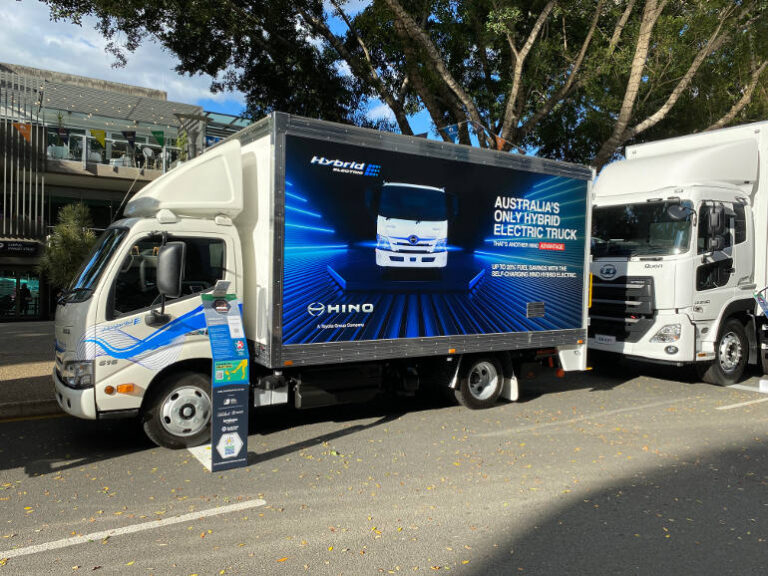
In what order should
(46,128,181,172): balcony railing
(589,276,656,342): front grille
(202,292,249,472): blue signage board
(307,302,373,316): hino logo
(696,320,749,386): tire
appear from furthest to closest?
(46,128,181,172): balcony railing, (696,320,749,386): tire, (589,276,656,342): front grille, (307,302,373,316): hino logo, (202,292,249,472): blue signage board

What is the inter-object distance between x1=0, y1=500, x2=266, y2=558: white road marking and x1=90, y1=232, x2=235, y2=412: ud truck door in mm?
1623

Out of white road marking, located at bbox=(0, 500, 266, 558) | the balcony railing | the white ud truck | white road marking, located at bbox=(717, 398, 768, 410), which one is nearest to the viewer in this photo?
white road marking, located at bbox=(0, 500, 266, 558)

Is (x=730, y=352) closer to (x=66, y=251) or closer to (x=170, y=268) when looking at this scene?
(x=170, y=268)

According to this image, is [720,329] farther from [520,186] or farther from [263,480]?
[263,480]

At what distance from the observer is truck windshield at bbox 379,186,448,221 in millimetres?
6395

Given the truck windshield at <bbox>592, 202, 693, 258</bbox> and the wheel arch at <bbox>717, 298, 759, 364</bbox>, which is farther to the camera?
the wheel arch at <bbox>717, 298, 759, 364</bbox>

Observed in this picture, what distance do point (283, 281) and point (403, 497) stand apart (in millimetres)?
2340

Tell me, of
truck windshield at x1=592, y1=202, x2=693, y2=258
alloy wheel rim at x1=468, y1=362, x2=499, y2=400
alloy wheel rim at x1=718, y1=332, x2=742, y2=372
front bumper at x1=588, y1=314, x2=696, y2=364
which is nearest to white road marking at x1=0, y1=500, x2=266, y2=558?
alloy wheel rim at x1=468, y1=362, x2=499, y2=400

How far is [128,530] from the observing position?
4.16 metres

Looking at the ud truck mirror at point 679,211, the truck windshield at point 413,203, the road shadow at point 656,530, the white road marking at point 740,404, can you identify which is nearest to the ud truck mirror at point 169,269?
the truck windshield at point 413,203

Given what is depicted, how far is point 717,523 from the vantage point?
4.36 meters

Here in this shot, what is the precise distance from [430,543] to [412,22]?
9.44m

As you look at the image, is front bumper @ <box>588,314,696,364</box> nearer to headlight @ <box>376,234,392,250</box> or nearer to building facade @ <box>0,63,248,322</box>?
headlight @ <box>376,234,392,250</box>

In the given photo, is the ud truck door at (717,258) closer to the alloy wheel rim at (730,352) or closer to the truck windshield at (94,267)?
the alloy wheel rim at (730,352)
